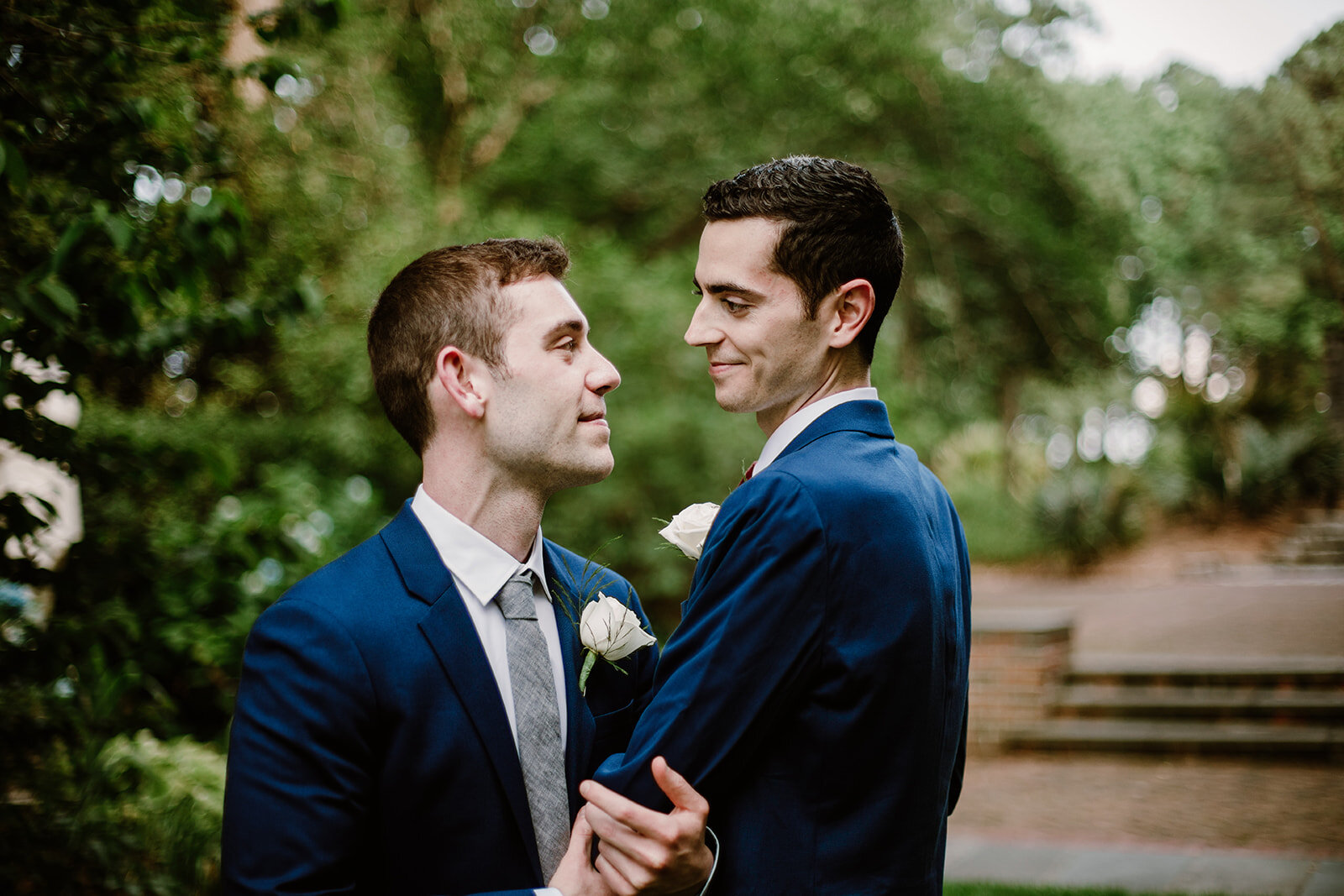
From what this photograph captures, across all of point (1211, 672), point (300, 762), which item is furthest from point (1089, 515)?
point (300, 762)

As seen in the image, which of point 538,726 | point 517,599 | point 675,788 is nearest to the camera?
point 675,788

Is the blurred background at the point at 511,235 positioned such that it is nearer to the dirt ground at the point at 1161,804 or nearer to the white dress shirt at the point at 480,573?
the white dress shirt at the point at 480,573

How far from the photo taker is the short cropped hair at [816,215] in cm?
192

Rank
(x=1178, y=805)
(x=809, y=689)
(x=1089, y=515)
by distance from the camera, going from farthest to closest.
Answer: (x=1089, y=515) < (x=1178, y=805) < (x=809, y=689)

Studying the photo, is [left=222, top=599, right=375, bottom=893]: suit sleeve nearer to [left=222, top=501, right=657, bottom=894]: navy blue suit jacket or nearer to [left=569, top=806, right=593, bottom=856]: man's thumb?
[left=222, top=501, right=657, bottom=894]: navy blue suit jacket

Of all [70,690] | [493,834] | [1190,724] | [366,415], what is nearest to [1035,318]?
[1190,724]

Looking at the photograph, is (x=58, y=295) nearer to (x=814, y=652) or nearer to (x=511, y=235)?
(x=814, y=652)

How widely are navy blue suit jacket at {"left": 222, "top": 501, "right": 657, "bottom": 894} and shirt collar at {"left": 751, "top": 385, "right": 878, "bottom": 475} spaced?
670 mm

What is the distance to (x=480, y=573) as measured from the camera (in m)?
1.90

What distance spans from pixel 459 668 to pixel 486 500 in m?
0.34

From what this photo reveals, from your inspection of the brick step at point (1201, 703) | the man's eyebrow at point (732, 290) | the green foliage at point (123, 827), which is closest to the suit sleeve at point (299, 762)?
the man's eyebrow at point (732, 290)

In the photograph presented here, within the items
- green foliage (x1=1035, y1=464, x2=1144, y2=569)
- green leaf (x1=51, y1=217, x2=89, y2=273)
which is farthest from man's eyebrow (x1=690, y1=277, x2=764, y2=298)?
green foliage (x1=1035, y1=464, x2=1144, y2=569)

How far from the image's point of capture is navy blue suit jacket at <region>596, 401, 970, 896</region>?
1.64 meters

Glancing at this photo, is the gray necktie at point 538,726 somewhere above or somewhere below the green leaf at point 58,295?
below
